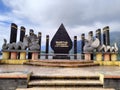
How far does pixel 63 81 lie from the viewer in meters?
5.26

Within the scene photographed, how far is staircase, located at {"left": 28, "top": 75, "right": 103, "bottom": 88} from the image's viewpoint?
5.03 meters

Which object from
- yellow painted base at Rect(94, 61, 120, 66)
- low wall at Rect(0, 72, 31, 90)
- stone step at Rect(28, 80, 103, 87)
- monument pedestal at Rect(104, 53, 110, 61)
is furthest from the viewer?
monument pedestal at Rect(104, 53, 110, 61)

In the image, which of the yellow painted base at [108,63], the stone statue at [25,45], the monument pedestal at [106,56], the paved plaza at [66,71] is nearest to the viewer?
the paved plaza at [66,71]

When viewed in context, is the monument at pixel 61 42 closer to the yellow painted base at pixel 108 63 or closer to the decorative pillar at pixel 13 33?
the decorative pillar at pixel 13 33

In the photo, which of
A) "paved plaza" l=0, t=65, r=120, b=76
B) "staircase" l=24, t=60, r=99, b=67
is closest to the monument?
"staircase" l=24, t=60, r=99, b=67

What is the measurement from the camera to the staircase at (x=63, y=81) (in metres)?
5.03

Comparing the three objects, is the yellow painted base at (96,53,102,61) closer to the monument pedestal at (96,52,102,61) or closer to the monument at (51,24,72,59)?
the monument pedestal at (96,52,102,61)

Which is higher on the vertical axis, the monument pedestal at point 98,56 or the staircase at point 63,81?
the monument pedestal at point 98,56

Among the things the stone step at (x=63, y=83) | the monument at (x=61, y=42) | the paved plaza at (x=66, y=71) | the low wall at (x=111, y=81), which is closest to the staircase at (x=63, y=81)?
the stone step at (x=63, y=83)

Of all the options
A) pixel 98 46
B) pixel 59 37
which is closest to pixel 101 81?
pixel 98 46

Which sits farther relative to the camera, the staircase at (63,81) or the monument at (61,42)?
the monument at (61,42)

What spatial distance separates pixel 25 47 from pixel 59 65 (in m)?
3.08

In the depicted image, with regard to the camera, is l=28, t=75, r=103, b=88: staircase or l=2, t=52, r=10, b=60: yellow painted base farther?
l=2, t=52, r=10, b=60: yellow painted base

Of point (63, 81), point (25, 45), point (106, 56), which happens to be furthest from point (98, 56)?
point (63, 81)
